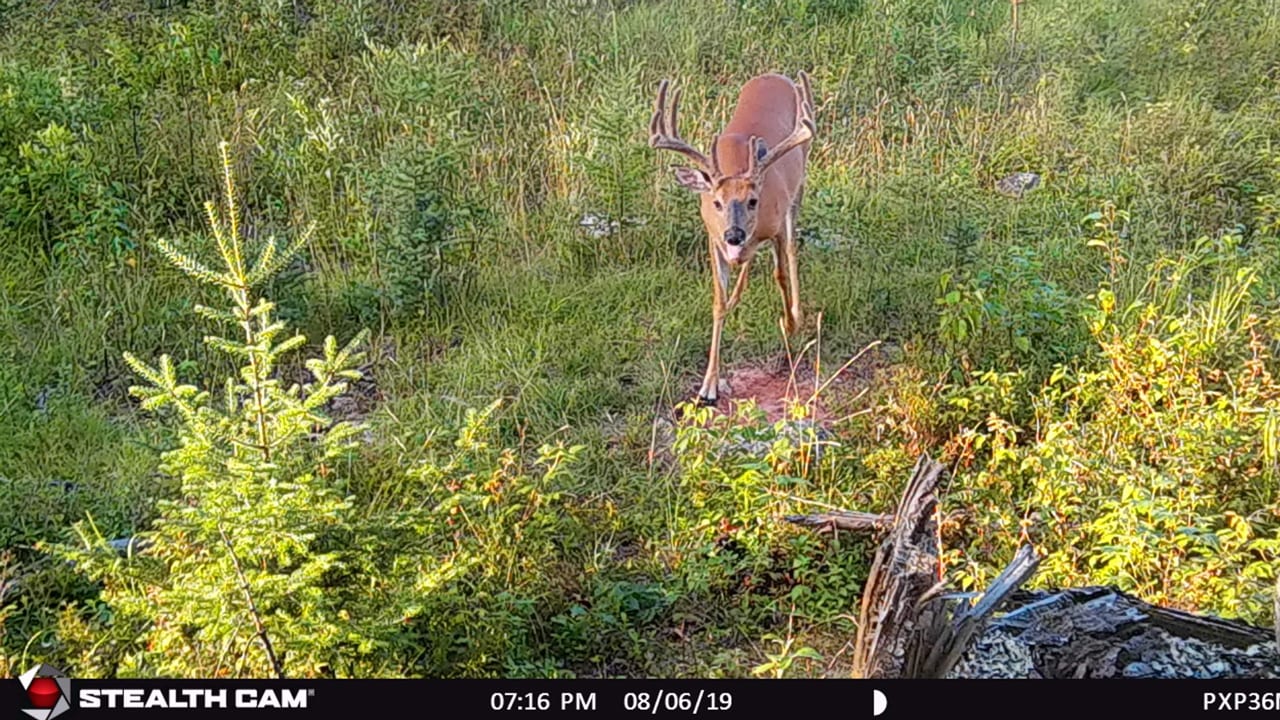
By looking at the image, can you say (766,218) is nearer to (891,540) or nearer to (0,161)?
(891,540)

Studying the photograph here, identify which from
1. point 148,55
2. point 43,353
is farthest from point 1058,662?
point 148,55

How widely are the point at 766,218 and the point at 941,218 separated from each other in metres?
1.57

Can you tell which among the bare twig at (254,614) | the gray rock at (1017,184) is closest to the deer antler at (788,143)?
the gray rock at (1017,184)

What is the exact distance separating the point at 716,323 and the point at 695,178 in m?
0.69

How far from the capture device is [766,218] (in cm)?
623

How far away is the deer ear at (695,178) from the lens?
6121 mm
